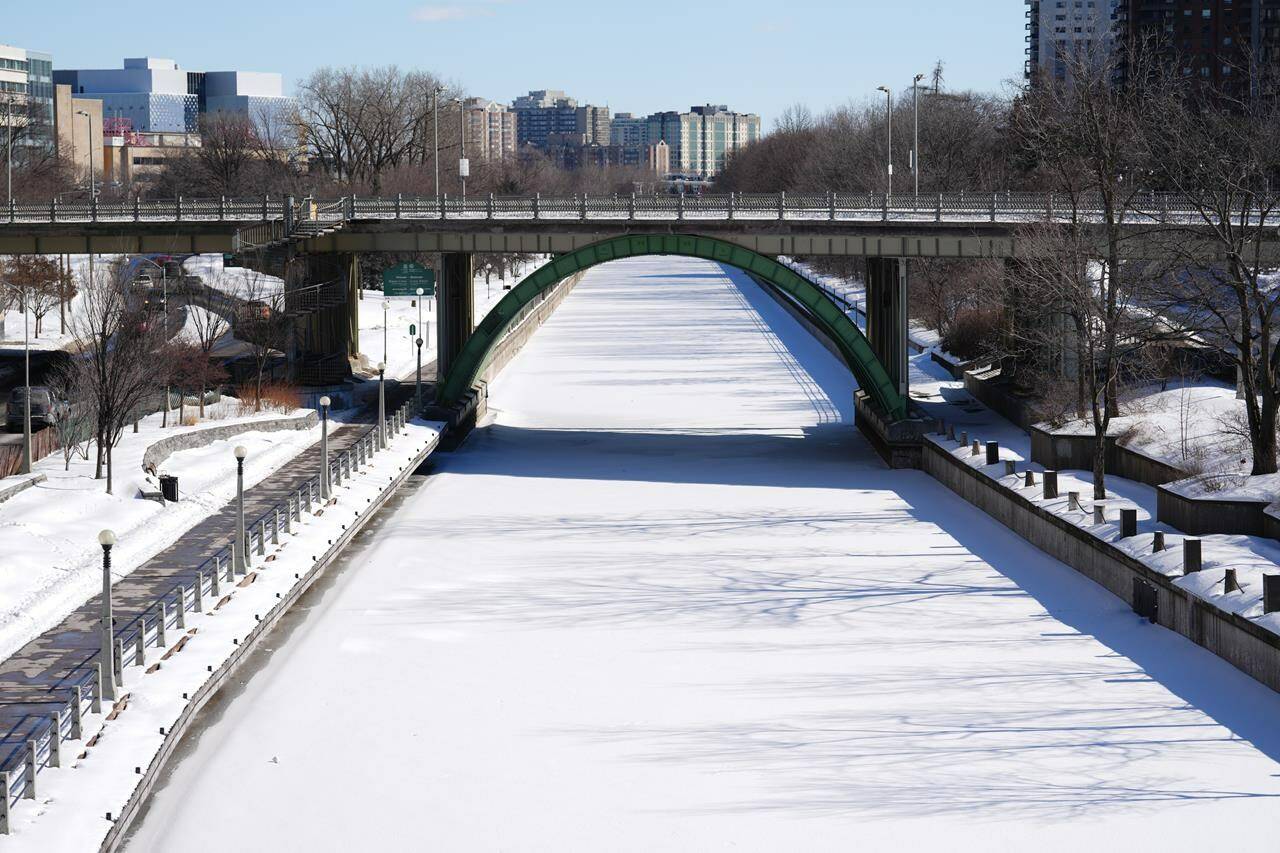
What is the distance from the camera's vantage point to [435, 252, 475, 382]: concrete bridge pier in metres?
50.7

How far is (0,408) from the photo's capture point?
47.3 metres

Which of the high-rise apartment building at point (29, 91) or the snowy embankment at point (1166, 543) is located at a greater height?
the high-rise apartment building at point (29, 91)

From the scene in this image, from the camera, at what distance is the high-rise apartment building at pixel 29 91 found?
122062 millimetres

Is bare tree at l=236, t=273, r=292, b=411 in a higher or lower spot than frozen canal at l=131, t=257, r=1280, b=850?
higher

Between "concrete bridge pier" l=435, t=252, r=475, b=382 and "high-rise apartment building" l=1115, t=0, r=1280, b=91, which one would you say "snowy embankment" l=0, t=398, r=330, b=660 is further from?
"high-rise apartment building" l=1115, t=0, r=1280, b=91

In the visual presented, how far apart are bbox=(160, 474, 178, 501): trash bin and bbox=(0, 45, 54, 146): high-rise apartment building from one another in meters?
89.0

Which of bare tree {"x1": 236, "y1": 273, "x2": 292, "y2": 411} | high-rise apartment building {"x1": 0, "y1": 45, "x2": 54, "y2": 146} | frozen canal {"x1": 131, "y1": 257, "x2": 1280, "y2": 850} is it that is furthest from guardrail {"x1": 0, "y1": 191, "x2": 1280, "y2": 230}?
high-rise apartment building {"x1": 0, "y1": 45, "x2": 54, "y2": 146}

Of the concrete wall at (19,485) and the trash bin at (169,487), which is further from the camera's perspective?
the trash bin at (169,487)

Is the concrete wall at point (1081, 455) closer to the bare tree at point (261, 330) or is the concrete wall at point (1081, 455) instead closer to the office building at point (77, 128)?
the bare tree at point (261, 330)

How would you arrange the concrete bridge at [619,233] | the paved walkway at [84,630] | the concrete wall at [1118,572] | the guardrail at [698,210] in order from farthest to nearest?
the concrete bridge at [619,233] → the guardrail at [698,210] → the concrete wall at [1118,572] → the paved walkway at [84,630]

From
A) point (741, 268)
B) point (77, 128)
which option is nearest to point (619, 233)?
point (741, 268)

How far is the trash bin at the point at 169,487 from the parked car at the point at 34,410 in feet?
32.9

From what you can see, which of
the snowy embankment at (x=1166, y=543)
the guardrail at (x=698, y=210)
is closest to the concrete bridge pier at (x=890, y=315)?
the guardrail at (x=698, y=210)

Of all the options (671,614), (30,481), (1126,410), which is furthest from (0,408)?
(1126,410)
